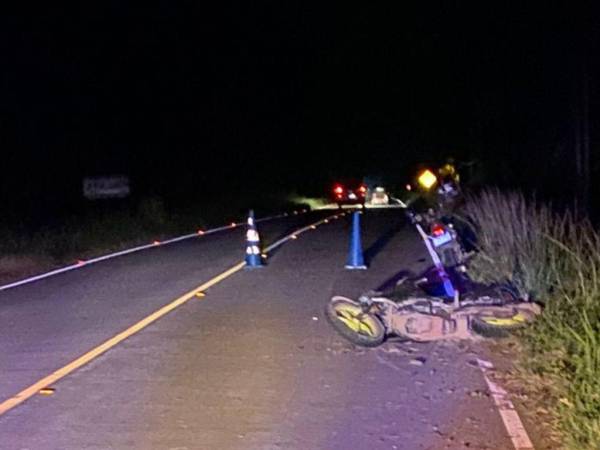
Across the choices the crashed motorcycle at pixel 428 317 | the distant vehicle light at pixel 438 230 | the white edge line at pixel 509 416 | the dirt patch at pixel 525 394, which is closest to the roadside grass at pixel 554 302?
the dirt patch at pixel 525 394

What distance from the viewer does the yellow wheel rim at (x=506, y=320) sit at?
11.5 m

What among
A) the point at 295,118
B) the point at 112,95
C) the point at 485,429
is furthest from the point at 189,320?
the point at 295,118

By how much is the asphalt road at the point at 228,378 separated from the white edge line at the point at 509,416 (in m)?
0.07

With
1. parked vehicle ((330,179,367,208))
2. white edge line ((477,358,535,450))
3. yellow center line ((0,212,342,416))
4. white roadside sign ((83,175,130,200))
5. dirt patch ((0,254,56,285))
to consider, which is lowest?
parked vehicle ((330,179,367,208))

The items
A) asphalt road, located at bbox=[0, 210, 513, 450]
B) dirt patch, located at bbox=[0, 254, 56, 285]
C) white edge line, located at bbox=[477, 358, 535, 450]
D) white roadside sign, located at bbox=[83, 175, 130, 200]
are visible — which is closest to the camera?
white edge line, located at bbox=[477, 358, 535, 450]

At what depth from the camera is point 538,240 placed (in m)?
15.3

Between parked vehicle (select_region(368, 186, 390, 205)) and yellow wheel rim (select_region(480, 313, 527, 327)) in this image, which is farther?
parked vehicle (select_region(368, 186, 390, 205))

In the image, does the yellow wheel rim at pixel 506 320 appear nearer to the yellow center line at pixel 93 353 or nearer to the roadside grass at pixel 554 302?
the roadside grass at pixel 554 302

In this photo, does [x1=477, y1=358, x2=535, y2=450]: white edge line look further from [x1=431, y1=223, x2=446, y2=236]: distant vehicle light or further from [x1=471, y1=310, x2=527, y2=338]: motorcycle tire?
[x1=431, y1=223, x2=446, y2=236]: distant vehicle light

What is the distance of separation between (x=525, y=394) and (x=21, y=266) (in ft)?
54.4

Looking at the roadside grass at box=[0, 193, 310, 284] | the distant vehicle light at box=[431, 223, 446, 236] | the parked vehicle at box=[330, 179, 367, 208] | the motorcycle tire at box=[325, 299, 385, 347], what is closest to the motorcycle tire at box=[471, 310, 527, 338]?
the motorcycle tire at box=[325, 299, 385, 347]

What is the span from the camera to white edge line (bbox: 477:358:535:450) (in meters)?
7.90

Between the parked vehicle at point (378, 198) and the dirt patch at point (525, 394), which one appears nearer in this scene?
the dirt patch at point (525, 394)

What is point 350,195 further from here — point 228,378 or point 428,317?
point 228,378
